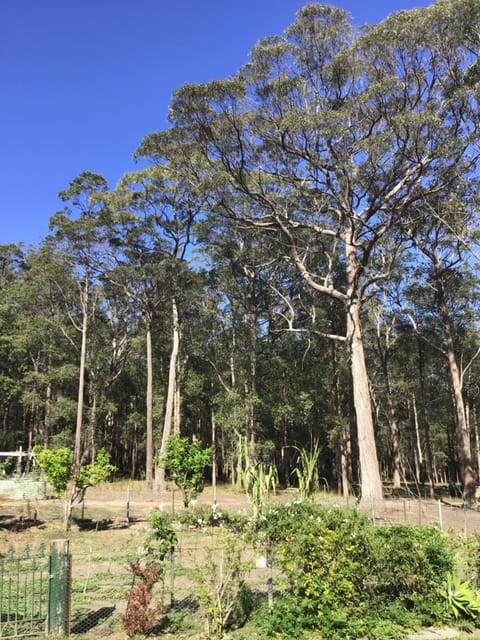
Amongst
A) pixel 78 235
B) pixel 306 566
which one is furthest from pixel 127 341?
pixel 306 566

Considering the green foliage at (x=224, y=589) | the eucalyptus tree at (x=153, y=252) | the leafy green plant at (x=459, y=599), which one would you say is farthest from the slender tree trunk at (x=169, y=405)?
the leafy green plant at (x=459, y=599)

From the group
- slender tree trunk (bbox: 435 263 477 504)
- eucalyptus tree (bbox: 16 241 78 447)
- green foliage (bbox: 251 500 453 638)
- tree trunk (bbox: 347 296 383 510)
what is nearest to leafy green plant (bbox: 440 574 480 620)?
green foliage (bbox: 251 500 453 638)

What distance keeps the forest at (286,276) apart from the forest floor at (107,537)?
2.00 meters

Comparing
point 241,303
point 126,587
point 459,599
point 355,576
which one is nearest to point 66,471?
point 126,587

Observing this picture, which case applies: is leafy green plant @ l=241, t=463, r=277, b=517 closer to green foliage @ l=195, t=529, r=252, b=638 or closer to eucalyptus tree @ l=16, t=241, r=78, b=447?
green foliage @ l=195, t=529, r=252, b=638

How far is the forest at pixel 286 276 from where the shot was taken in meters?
15.2

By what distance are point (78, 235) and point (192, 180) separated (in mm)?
8582

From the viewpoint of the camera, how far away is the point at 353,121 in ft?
50.7

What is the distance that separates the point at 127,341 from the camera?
3275 centimetres

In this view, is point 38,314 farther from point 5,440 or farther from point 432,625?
point 432,625

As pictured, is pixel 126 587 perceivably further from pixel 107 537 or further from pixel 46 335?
pixel 46 335

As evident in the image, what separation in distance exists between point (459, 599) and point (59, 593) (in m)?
4.24

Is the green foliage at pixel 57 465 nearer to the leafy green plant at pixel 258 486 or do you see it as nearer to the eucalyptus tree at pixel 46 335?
the leafy green plant at pixel 258 486

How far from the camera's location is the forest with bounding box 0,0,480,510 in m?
15.2
